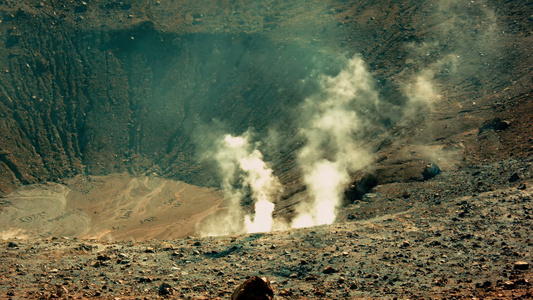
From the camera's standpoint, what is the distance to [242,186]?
161ft

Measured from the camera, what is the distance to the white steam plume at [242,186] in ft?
127

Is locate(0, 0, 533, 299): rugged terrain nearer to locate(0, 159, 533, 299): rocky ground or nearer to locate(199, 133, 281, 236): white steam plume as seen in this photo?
locate(0, 159, 533, 299): rocky ground

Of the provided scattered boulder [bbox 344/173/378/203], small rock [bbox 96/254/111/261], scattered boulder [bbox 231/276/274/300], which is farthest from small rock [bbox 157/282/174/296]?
scattered boulder [bbox 344/173/378/203]

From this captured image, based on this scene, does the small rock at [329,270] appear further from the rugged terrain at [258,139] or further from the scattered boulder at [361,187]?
the scattered boulder at [361,187]

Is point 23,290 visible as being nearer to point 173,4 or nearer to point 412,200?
point 412,200

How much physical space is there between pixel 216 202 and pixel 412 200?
27.0 m

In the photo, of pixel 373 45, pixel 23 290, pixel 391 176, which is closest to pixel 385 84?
pixel 373 45

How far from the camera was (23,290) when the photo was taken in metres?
15.0

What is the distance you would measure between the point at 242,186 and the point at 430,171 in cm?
2461

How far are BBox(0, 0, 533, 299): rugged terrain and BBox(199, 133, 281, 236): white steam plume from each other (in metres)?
1.57

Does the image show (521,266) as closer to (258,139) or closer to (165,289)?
(165,289)

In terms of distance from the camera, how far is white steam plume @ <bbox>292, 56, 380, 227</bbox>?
34344mm

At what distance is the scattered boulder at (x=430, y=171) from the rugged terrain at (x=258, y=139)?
1.54 feet

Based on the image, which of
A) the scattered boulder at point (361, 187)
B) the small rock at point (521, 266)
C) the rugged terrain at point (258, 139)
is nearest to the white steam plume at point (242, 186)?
the rugged terrain at point (258, 139)
